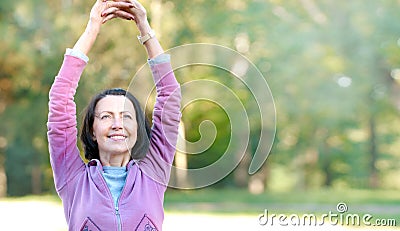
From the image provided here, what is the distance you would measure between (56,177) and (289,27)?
1011cm

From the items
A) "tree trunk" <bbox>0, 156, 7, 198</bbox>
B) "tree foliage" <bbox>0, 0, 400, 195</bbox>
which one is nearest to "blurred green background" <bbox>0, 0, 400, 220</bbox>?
"tree foliage" <bbox>0, 0, 400, 195</bbox>

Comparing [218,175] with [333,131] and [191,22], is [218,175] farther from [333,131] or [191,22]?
[333,131]

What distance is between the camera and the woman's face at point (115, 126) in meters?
1.59

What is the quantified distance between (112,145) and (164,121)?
6.0 inches

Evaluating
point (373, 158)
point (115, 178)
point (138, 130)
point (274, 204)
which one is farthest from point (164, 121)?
point (373, 158)

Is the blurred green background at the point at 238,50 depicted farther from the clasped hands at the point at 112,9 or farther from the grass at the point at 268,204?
the clasped hands at the point at 112,9

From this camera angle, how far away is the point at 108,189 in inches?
61.1

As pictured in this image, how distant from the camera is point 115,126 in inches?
62.7

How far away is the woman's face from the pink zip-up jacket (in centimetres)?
4

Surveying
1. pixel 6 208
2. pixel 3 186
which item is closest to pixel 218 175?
pixel 6 208

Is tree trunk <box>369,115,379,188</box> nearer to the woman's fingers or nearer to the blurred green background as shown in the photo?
the blurred green background

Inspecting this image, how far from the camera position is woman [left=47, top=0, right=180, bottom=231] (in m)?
1.53

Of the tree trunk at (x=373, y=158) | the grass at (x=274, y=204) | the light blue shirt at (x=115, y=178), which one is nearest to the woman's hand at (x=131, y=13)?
the light blue shirt at (x=115, y=178)

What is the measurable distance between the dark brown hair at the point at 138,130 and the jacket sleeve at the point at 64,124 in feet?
0.24
